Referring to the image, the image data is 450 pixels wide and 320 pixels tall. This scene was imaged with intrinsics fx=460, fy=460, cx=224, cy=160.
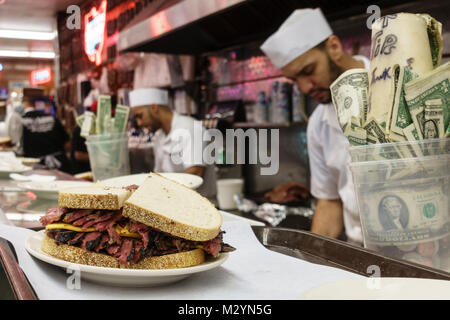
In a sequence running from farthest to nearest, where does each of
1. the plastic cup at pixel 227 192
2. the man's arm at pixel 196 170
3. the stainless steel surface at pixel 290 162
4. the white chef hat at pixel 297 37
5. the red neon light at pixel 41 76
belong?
the red neon light at pixel 41 76 → the plastic cup at pixel 227 192 → the stainless steel surface at pixel 290 162 → the man's arm at pixel 196 170 → the white chef hat at pixel 297 37

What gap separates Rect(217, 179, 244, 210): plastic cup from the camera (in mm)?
4207

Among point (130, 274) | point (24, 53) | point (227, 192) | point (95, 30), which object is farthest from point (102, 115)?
point (24, 53)

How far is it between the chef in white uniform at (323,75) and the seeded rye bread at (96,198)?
68.4 inches

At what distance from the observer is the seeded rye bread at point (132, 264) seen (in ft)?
2.44

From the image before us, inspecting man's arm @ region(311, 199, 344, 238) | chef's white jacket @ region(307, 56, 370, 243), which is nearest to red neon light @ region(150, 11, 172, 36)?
chef's white jacket @ region(307, 56, 370, 243)

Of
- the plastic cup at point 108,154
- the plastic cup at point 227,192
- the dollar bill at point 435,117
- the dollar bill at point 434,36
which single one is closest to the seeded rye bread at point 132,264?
→ the dollar bill at point 435,117

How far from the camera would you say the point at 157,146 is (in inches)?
160

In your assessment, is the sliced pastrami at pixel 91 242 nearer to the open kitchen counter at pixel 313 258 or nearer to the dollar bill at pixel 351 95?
the open kitchen counter at pixel 313 258

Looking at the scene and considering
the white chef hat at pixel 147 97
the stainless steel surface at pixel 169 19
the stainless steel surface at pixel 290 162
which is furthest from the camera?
the stainless steel surface at pixel 290 162

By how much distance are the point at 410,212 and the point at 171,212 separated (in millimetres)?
409

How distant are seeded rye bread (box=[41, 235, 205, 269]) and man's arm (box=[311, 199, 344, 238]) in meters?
1.81

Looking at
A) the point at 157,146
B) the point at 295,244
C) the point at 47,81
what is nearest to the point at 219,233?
the point at 295,244

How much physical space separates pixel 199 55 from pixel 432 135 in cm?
441

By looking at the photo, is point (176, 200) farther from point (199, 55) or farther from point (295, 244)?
point (199, 55)
